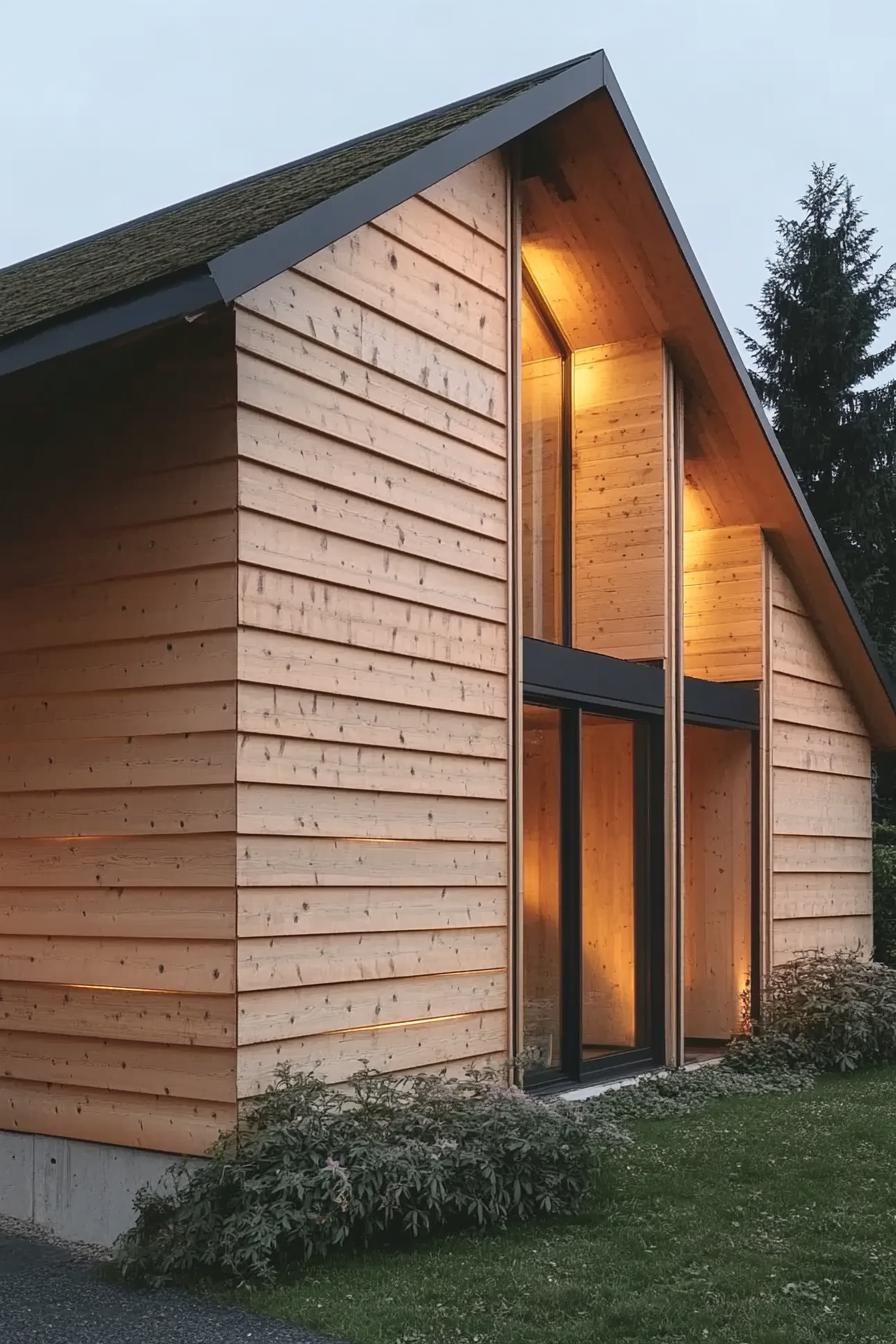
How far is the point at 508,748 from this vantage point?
8289 mm

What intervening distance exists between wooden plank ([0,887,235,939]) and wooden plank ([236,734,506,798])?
582 millimetres

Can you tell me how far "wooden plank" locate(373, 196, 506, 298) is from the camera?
7.74m

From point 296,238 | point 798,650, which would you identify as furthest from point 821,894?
point 296,238

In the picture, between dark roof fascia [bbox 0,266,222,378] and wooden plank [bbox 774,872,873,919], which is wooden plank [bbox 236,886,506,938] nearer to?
dark roof fascia [bbox 0,266,222,378]

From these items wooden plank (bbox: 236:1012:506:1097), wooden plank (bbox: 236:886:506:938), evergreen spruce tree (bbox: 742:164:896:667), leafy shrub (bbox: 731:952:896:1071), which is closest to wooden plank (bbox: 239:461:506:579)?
wooden plank (bbox: 236:886:506:938)

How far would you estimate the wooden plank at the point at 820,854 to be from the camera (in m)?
11.6

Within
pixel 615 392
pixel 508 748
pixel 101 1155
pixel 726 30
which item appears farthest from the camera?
pixel 726 30

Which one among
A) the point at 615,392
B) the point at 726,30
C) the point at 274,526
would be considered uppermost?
the point at 726,30

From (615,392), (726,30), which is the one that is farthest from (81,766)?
(726,30)

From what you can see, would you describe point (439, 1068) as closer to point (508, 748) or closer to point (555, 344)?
point (508, 748)

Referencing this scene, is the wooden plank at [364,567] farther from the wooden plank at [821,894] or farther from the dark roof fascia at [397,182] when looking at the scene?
the wooden plank at [821,894]

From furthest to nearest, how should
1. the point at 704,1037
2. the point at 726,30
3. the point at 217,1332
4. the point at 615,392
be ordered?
the point at 726,30 < the point at 704,1037 < the point at 615,392 < the point at 217,1332

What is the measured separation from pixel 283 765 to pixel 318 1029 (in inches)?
47.5

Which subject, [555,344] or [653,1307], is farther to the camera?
[555,344]
